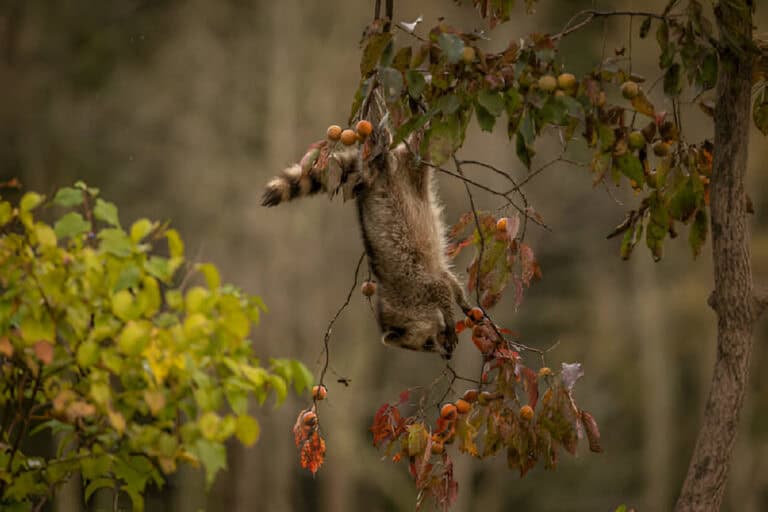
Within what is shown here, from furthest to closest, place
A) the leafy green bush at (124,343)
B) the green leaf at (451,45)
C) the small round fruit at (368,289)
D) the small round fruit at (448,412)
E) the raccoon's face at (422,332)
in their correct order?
the raccoon's face at (422,332) < the small round fruit at (368,289) < the small round fruit at (448,412) < the green leaf at (451,45) < the leafy green bush at (124,343)

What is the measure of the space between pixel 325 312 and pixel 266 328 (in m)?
0.91

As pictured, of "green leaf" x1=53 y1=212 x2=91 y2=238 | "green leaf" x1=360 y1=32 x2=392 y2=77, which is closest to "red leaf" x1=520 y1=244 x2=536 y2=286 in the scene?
"green leaf" x1=360 y1=32 x2=392 y2=77

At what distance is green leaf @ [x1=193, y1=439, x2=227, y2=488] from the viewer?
7.31 feet

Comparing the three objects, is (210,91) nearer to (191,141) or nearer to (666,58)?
(191,141)

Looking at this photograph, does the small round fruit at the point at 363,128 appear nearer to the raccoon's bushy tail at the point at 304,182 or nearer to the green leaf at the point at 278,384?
the raccoon's bushy tail at the point at 304,182

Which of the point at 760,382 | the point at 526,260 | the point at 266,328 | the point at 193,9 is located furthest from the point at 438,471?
the point at 760,382

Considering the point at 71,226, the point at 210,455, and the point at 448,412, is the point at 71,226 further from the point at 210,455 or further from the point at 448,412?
the point at 448,412

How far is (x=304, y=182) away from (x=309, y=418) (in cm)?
77

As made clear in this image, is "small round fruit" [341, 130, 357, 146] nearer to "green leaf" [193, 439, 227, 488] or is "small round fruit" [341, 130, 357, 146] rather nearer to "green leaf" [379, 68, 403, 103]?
"green leaf" [379, 68, 403, 103]

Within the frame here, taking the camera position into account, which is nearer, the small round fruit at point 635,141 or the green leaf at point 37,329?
the green leaf at point 37,329

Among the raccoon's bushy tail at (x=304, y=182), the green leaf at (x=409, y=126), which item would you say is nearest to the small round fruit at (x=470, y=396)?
the raccoon's bushy tail at (x=304, y=182)

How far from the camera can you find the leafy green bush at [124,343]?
2.33 meters

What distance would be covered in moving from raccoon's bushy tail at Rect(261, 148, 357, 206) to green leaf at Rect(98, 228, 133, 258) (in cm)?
67

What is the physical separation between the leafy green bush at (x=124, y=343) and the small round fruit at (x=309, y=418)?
2.58 ft
